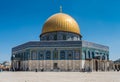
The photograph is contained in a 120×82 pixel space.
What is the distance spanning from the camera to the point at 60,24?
4581 cm

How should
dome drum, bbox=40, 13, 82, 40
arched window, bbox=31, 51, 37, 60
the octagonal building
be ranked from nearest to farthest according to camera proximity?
the octagonal building
arched window, bbox=31, 51, 37, 60
dome drum, bbox=40, 13, 82, 40

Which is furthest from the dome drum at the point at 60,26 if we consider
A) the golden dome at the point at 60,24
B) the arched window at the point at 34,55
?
the arched window at the point at 34,55

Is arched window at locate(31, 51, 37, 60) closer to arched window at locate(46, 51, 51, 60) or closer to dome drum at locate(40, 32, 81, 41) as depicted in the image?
arched window at locate(46, 51, 51, 60)

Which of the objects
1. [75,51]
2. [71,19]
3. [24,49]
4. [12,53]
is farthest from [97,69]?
[12,53]

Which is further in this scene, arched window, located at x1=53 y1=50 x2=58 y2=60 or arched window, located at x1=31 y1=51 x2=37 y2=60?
arched window, located at x1=31 y1=51 x2=37 y2=60

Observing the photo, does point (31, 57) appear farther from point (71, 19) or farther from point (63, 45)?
point (71, 19)

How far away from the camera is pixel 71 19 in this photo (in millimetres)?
47719

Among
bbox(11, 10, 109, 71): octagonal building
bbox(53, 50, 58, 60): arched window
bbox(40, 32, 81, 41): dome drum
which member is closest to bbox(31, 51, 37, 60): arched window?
bbox(11, 10, 109, 71): octagonal building

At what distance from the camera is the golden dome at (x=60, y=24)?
45.8m

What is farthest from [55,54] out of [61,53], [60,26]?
[60,26]

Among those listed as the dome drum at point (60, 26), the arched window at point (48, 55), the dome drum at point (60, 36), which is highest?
the dome drum at point (60, 26)

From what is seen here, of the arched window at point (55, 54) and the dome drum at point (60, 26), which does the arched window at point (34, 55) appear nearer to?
the arched window at point (55, 54)

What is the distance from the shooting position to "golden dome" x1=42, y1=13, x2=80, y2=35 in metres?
45.8

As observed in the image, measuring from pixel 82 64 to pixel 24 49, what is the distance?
12.7 m
